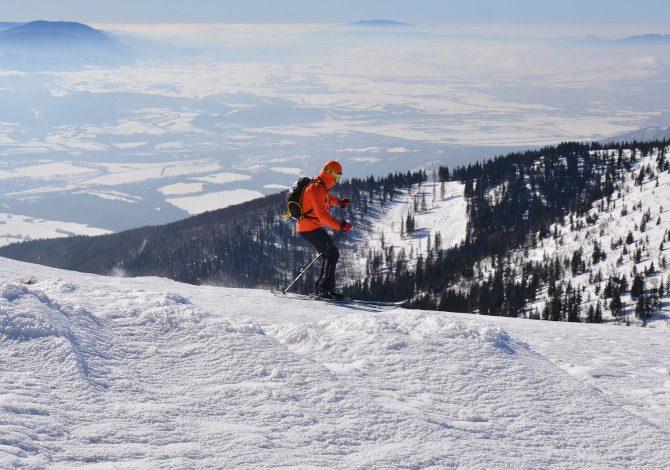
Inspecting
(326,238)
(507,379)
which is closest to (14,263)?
(326,238)

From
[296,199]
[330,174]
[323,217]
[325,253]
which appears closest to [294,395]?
[323,217]

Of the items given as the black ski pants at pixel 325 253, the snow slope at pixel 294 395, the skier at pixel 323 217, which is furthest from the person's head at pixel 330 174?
the snow slope at pixel 294 395

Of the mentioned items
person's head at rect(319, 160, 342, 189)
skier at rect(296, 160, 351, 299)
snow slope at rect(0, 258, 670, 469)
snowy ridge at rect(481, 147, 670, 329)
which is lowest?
snowy ridge at rect(481, 147, 670, 329)

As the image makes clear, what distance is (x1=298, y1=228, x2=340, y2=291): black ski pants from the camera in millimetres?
17438

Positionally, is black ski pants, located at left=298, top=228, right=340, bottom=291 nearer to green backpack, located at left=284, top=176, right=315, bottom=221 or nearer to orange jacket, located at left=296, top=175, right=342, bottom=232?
orange jacket, located at left=296, top=175, right=342, bottom=232

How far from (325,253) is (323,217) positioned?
154cm

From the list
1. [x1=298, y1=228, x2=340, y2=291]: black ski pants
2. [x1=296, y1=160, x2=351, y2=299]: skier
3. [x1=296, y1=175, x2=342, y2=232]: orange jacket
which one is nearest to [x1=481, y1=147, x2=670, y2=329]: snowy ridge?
[x1=298, y1=228, x2=340, y2=291]: black ski pants

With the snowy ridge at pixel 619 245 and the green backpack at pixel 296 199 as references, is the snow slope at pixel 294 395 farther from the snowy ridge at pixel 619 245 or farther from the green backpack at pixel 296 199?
the snowy ridge at pixel 619 245

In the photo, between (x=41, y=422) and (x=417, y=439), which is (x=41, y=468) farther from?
(x=417, y=439)

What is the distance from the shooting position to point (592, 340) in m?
13.9

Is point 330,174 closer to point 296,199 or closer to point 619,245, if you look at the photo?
point 296,199

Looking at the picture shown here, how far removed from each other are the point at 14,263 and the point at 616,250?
165m

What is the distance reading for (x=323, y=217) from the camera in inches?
656

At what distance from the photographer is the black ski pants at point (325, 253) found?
17438mm
